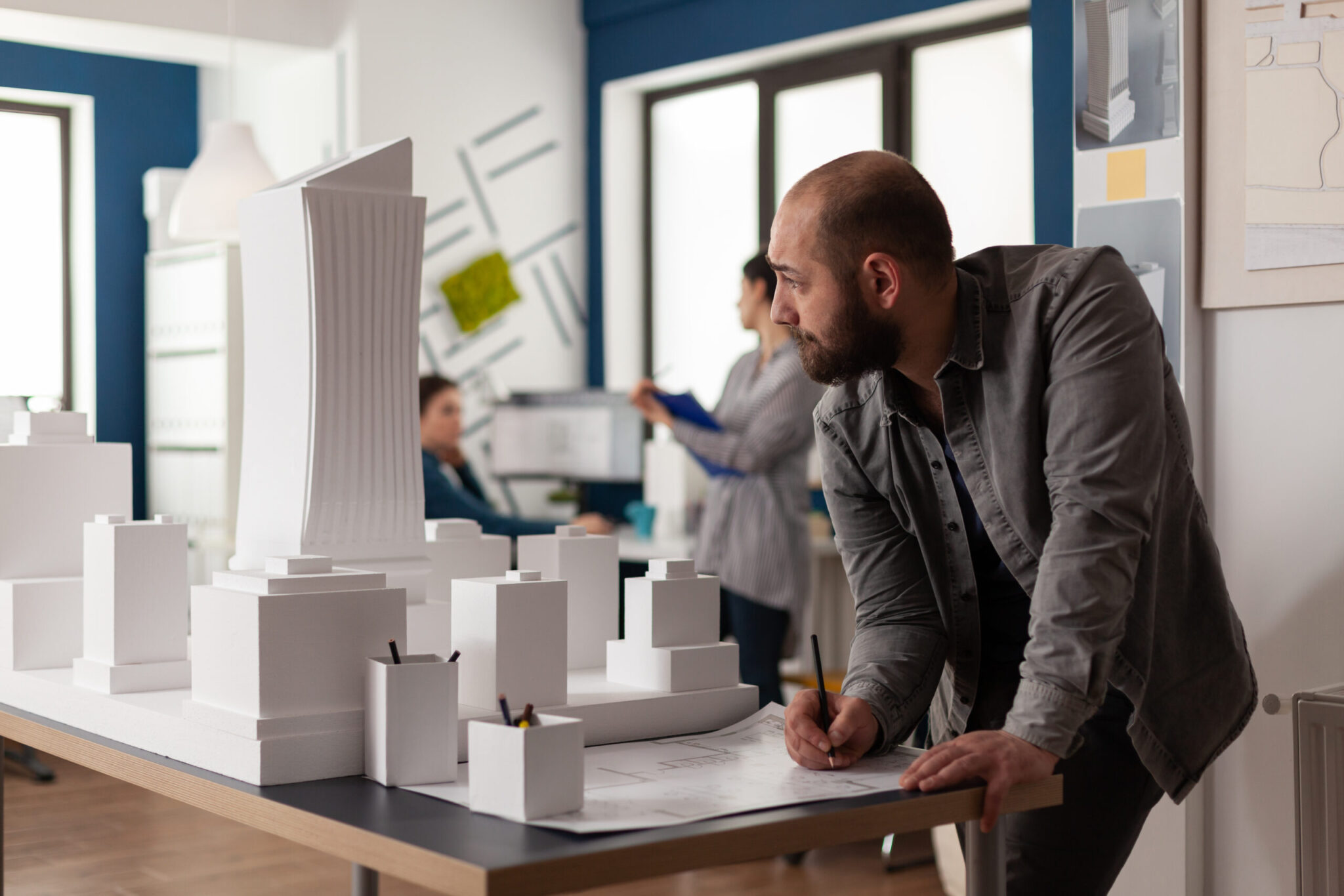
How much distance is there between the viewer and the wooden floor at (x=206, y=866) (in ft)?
11.0

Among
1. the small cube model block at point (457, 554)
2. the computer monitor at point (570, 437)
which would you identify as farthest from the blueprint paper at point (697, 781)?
the computer monitor at point (570, 437)

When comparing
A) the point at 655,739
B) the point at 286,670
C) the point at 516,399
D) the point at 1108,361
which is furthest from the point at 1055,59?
the point at 516,399

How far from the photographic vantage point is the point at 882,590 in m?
1.68

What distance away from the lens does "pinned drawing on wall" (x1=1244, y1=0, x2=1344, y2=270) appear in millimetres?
2363

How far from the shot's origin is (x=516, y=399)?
5395 millimetres

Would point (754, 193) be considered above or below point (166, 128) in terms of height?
below

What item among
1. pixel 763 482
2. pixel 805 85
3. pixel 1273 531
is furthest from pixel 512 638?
pixel 805 85

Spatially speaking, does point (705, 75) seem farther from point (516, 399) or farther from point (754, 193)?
point (516, 399)

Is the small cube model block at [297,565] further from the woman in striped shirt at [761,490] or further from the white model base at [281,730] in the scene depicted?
the woman in striped shirt at [761,490]

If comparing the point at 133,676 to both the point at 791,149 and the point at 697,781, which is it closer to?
the point at 697,781

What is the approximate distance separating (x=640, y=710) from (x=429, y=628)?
0.30m

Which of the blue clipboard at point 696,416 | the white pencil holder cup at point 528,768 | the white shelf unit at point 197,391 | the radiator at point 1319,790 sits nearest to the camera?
the white pencil holder cup at point 528,768

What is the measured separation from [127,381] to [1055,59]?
13.4 feet

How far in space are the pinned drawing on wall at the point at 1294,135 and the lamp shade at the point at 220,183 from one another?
9.03 feet
